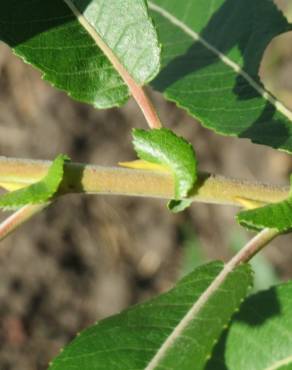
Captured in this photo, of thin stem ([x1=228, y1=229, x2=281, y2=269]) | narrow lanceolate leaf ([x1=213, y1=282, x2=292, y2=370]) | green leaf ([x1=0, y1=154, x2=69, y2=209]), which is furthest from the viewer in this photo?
narrow lanceolate leaf ([x1=213, y1=282, x2=292, y2=370])

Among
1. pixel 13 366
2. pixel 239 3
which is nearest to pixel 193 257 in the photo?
pixel 13 366

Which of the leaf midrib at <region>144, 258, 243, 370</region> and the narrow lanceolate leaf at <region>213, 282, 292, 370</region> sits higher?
the leaf midrib at <region>144, 258, 243, 370</region>

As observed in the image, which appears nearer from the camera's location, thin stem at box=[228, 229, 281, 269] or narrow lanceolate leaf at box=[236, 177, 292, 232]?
narrow lanceolate leaf at box=[236, 177, 292, 232]

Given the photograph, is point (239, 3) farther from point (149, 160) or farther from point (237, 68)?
point (149, 160)

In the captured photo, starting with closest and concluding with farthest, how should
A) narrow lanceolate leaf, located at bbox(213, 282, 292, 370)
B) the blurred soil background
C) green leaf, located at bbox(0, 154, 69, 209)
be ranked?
green leaf, located at bbox(0, 154, 69, 209) < narrow lanceolate leaf, located at bbox(213, 282, 292, 370) < the blurred soil background

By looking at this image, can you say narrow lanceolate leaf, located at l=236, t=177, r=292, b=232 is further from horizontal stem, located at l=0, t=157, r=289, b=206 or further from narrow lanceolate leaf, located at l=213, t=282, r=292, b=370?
narrow lanceolate leaf, located at l=213, t=282, r=292, b=370

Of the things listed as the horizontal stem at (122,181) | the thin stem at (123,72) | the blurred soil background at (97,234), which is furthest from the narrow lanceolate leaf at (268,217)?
the blurred soil background at (97,234)

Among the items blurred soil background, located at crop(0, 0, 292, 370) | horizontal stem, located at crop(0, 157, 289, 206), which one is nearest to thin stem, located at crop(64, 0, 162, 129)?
horizontal stem, located at crop(0, 157, 289, 206)

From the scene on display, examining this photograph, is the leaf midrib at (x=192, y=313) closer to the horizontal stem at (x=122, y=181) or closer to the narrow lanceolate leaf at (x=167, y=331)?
the narrow lanceolate leaf at (x=167, y=331)

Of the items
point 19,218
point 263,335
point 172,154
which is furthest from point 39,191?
point 263,335
